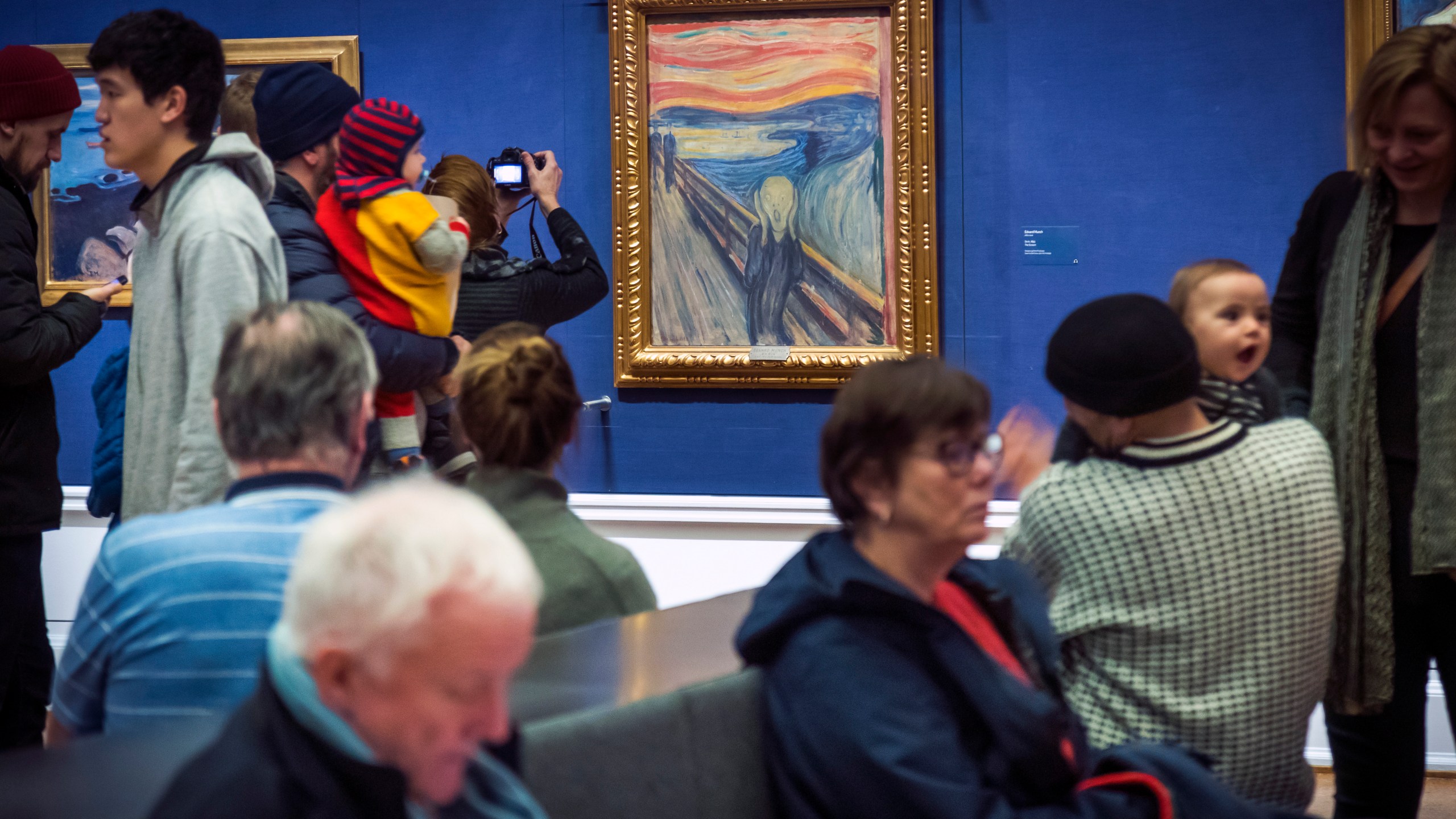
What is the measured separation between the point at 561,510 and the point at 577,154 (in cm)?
254

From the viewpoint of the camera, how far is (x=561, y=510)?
7.38 ft

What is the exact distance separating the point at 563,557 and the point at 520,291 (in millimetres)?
1261

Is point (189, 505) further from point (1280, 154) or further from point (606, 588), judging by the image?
point (1280, 154)

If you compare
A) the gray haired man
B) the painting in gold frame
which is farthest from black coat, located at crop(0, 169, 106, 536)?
the painting in gold frame

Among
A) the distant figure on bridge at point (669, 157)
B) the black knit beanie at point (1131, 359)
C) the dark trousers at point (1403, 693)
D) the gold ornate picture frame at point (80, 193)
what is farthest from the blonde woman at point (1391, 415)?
the gold ornate picture frame at point (80, 193)

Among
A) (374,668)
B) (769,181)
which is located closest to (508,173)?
(769,181)

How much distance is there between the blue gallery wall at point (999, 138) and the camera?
4145 mm

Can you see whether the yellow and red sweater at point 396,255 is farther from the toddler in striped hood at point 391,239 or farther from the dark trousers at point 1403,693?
the dark trousers at point 1403,693

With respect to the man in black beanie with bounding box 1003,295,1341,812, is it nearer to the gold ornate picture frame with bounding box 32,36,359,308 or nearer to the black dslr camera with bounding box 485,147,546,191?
the black dslr camera with bounding box 485,147,546,191

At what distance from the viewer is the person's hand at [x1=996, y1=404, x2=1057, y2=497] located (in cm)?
208

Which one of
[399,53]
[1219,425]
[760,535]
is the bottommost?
[760,535]

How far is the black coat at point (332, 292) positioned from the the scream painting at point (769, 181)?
1625 millimetres

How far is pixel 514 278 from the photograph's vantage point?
330 cm

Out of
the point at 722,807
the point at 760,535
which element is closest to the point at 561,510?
the point at 722,807
